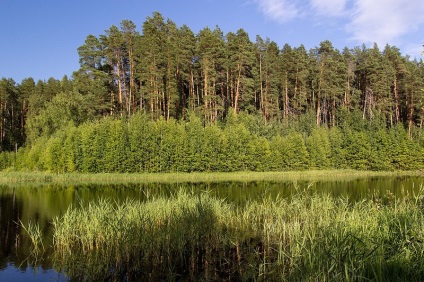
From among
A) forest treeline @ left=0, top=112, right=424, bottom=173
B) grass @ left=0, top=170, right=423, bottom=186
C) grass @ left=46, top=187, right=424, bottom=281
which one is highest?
forest treeline @ left=0, top=112, right=424, bottom=173

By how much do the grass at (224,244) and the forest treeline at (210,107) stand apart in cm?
3526

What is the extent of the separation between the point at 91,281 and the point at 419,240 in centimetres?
734

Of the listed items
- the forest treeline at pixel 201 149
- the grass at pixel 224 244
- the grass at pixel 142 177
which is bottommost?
the grass at pixel 142 177

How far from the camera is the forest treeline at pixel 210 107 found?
47.2m

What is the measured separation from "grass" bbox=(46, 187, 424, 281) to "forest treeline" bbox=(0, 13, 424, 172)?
35259 mm

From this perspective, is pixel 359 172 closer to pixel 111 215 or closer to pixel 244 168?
pixel 244 168

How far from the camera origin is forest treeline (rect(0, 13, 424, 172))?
4716 centimetres

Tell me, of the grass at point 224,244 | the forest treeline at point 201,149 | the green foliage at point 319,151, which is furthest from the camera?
the green foliage at point 319,151

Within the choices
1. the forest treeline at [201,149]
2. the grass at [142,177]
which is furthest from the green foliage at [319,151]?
the grass at [142,177]

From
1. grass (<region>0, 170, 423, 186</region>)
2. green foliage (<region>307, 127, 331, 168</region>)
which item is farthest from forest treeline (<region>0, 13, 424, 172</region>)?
grass (<region>0, 170, 423, 186</region>)

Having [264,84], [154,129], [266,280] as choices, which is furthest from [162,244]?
[264,84]

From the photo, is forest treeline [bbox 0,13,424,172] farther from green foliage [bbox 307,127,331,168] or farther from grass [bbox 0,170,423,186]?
grass [bbox 0,170,423,186]

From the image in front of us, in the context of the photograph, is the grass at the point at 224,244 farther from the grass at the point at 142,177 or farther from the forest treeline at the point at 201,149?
the forest treeline at the point at 201,149

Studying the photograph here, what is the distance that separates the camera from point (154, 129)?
47.5 m
